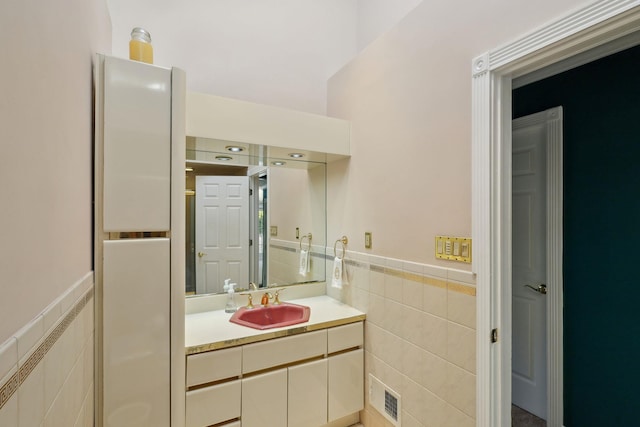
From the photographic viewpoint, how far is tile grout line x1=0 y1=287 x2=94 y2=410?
0.56 meters

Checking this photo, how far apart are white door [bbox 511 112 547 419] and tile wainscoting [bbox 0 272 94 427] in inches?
103

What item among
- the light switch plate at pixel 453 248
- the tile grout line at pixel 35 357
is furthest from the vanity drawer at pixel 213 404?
the light switch plate at pixel 453 248

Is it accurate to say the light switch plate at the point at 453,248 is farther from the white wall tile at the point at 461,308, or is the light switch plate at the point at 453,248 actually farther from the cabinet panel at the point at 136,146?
the cabinet panel at the point at 136,146

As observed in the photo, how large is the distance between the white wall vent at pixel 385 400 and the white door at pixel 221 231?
1171 mm

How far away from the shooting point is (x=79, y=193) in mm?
1117

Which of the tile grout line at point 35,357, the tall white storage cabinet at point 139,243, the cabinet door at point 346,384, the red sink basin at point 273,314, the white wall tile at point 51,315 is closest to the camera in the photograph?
the tile grout line at point 35,357

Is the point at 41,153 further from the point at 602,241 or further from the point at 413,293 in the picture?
the point at 602,241

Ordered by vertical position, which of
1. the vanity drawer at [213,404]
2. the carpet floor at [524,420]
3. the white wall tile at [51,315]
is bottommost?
the carpet floor at [524,420]

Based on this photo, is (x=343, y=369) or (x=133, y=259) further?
(x=343, y=369)

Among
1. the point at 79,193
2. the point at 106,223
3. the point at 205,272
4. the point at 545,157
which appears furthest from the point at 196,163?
the point at 545,157

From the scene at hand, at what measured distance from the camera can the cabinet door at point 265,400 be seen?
1.71 meters

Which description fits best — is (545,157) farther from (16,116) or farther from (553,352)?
(16,116)

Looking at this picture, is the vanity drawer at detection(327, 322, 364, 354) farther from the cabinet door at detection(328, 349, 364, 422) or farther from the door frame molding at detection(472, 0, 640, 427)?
the door frame molding at detection(472, 0, 640, 427)

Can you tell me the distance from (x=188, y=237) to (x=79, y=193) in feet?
3.35
